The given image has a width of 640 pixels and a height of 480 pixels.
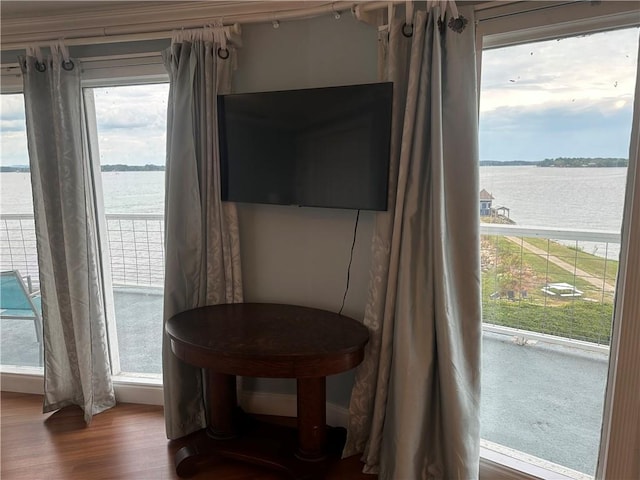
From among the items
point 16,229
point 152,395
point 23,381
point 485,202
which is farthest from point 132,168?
point 485,202

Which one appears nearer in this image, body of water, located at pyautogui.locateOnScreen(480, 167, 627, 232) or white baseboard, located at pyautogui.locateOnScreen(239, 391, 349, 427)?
body of water, located at pyautogui.locateOnScreen(480, 167, 627, 232)

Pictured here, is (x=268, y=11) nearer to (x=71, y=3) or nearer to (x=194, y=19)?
(x=194, y=19)

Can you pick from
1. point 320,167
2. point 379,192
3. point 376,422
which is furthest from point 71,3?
point 376,422

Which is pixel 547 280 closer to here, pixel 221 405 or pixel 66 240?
pixel 221 405

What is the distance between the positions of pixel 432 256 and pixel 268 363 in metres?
0.80

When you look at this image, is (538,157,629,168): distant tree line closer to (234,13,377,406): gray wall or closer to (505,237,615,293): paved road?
(505,237,615,293): paved road

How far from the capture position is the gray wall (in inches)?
80.0

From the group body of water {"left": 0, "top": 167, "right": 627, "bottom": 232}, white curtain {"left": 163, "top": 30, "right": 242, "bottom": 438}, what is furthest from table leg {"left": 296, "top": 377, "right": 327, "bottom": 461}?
body of water {"left": 0, "top": 167, "right": 627, "bottom": 232}

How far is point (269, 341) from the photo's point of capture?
1794 mm

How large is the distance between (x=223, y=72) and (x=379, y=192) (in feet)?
3.37

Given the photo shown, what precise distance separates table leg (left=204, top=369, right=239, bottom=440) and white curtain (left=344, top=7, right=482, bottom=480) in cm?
81

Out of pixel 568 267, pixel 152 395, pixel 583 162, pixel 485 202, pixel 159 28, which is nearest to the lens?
pixel 583 162

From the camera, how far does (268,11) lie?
2.03 m

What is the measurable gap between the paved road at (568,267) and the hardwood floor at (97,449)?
1.29m
